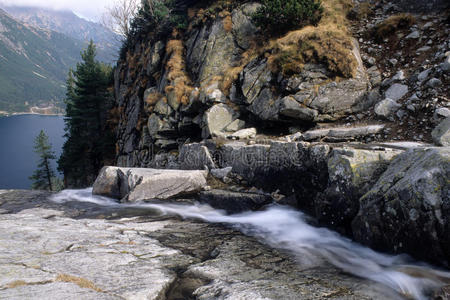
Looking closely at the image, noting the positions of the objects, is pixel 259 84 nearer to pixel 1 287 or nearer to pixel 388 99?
pixel 388 99

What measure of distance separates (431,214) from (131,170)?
12.6 m

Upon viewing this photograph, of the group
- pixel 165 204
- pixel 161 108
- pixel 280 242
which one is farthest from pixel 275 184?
pixel 161 108

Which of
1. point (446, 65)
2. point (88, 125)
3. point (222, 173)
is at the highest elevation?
point (446, 65)

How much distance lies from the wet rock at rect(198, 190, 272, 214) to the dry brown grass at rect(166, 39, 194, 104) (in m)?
12.2

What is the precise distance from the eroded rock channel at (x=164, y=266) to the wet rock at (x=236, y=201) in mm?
1667

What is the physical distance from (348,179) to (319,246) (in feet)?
7.09

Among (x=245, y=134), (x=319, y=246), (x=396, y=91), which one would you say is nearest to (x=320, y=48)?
(x=396, y=91)

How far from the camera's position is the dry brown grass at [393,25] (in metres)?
14.9

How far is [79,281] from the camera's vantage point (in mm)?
4633

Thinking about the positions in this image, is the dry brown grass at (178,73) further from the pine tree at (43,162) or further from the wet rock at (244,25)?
the pine tree at (43,162)

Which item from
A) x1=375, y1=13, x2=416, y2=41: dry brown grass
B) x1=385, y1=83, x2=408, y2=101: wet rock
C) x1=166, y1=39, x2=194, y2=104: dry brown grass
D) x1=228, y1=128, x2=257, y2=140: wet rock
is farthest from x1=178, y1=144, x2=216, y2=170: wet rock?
x1=375, y1=13, x2=416, y2=41: dry brown grass

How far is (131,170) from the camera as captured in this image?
1377 centimetres

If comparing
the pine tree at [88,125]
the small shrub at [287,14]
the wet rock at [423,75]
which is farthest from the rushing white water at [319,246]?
the pine tree at [88,125]

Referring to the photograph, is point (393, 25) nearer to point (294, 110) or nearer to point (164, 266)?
point (294, 110)
